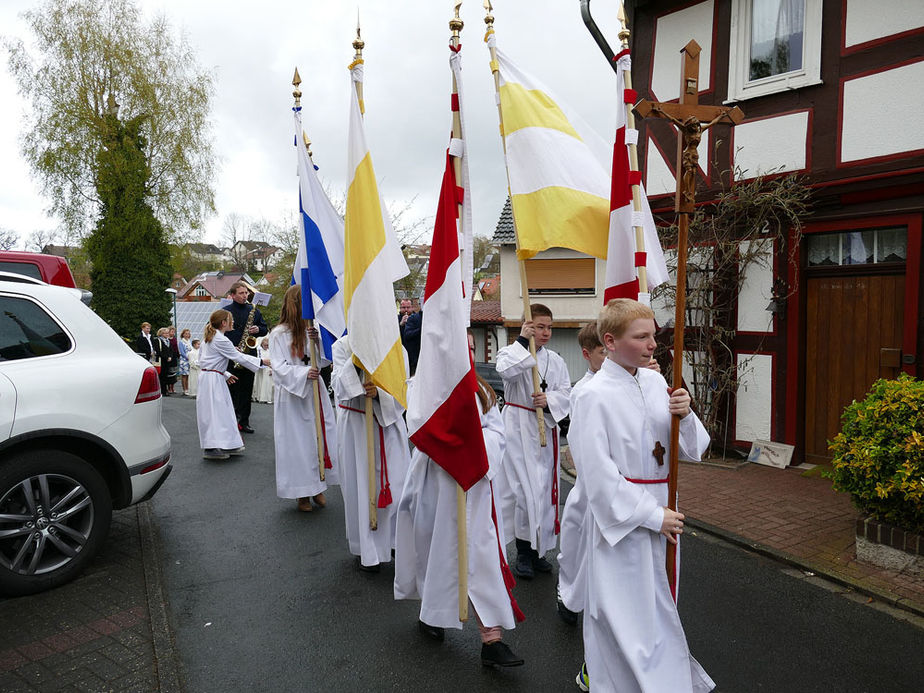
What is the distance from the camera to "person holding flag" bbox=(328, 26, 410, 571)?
4586mm

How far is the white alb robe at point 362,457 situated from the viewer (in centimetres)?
486

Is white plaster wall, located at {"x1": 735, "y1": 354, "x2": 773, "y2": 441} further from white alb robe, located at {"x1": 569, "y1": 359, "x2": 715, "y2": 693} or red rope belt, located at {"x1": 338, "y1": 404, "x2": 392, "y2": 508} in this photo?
white alb robe, located at {"x1": 569, "y1": 359, "x2": 715, "y2": 693}

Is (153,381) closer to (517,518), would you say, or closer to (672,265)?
(517,518)

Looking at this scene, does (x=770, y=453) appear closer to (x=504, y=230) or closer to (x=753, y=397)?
(x=753, y=397)

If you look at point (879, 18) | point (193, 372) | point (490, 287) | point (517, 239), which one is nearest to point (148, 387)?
point (517, 239)

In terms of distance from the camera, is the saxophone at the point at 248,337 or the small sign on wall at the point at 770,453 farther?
the saxophone at the point at 248,337

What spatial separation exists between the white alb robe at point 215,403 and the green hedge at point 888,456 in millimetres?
6855

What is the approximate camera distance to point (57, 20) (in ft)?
77.0

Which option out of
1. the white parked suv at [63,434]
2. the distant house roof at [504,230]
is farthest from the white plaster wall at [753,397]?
the distant house roof at [504,230]

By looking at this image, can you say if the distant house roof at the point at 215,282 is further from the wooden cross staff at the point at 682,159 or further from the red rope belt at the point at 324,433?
the wooden cross staff at the point at 682,159

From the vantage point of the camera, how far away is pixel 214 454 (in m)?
8.92

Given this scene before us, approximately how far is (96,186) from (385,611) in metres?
24.0

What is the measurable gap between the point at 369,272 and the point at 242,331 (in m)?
5.97

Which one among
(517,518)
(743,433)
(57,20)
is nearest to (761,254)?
(743,433)
